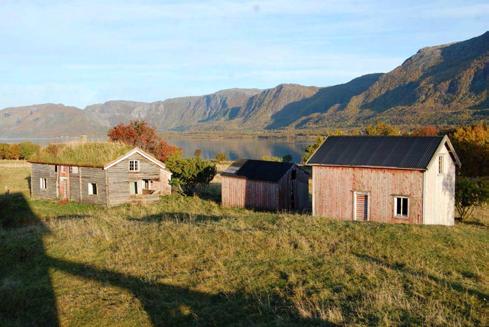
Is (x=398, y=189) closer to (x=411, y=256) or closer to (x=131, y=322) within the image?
(x=411, y=256)

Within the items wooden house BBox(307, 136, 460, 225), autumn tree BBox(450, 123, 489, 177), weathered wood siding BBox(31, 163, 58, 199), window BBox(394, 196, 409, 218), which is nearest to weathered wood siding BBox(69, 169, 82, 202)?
weathered wood siding BBox(31, 163, 58, 199)

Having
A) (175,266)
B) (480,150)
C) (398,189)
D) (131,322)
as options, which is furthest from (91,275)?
(480,150)

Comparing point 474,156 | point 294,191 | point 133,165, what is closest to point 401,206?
point 294,191

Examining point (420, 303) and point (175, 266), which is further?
point (175, 266)

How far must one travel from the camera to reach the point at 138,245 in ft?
57.3

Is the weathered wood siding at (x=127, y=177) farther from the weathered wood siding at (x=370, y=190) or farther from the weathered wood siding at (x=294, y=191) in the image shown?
the weathered wood siding at (x=370, y=190)

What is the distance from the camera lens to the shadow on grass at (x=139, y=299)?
10977 mm

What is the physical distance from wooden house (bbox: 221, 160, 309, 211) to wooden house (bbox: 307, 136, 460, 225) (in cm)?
610

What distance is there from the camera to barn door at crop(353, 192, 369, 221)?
30.8 m

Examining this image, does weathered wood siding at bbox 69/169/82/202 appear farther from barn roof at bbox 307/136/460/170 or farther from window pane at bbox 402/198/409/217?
window pane at bbox 402/198/409/217

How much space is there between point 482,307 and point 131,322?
826cm

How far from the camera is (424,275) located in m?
13.4

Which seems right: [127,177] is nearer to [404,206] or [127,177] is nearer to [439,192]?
[404,206]

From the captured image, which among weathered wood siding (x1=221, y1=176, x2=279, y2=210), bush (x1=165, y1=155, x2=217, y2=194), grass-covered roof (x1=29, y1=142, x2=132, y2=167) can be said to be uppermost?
grass-covered roof (x1=29, y1=142, x2=132, y2=167)
